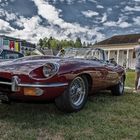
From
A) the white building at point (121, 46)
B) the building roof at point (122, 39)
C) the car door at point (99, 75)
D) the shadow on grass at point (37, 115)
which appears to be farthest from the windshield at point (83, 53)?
the building roof at point (122, 39)

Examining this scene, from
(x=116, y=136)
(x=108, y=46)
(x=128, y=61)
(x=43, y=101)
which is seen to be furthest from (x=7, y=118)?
(x=108, y=46)

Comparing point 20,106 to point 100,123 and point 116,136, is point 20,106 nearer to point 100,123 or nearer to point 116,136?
point 100,123

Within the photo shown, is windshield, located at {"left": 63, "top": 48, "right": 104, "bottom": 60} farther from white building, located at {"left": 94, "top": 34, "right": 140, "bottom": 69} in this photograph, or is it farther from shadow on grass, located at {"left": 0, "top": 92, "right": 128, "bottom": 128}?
white building, located at {"left": 94, "top": 34, "right": 140, "bottom": 69}

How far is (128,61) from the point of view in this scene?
145ft

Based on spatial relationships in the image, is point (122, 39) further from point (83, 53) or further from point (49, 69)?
point (49, 69)

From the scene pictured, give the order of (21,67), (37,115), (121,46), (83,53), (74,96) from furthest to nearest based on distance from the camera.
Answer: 1. (121,46)
2. (83,53)
3. (74,96)
4. (37,115)
5. (21,67)

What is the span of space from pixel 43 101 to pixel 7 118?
1.99 feet

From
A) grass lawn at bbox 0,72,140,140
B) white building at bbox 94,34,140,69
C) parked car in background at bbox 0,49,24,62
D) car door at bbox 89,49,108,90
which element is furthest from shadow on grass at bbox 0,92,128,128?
white building at bbox 94,34,140,69

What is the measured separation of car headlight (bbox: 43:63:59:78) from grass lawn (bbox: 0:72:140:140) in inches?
27.3

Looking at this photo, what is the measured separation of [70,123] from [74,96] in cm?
77

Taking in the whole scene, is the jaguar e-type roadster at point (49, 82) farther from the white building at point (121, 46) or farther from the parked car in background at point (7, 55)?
the white building at point (121, 46)

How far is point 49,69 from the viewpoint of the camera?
4668 millimetres

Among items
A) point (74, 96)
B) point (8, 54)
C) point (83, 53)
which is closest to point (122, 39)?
point (8, 54)

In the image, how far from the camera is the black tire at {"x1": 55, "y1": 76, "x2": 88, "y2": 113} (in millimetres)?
4824
